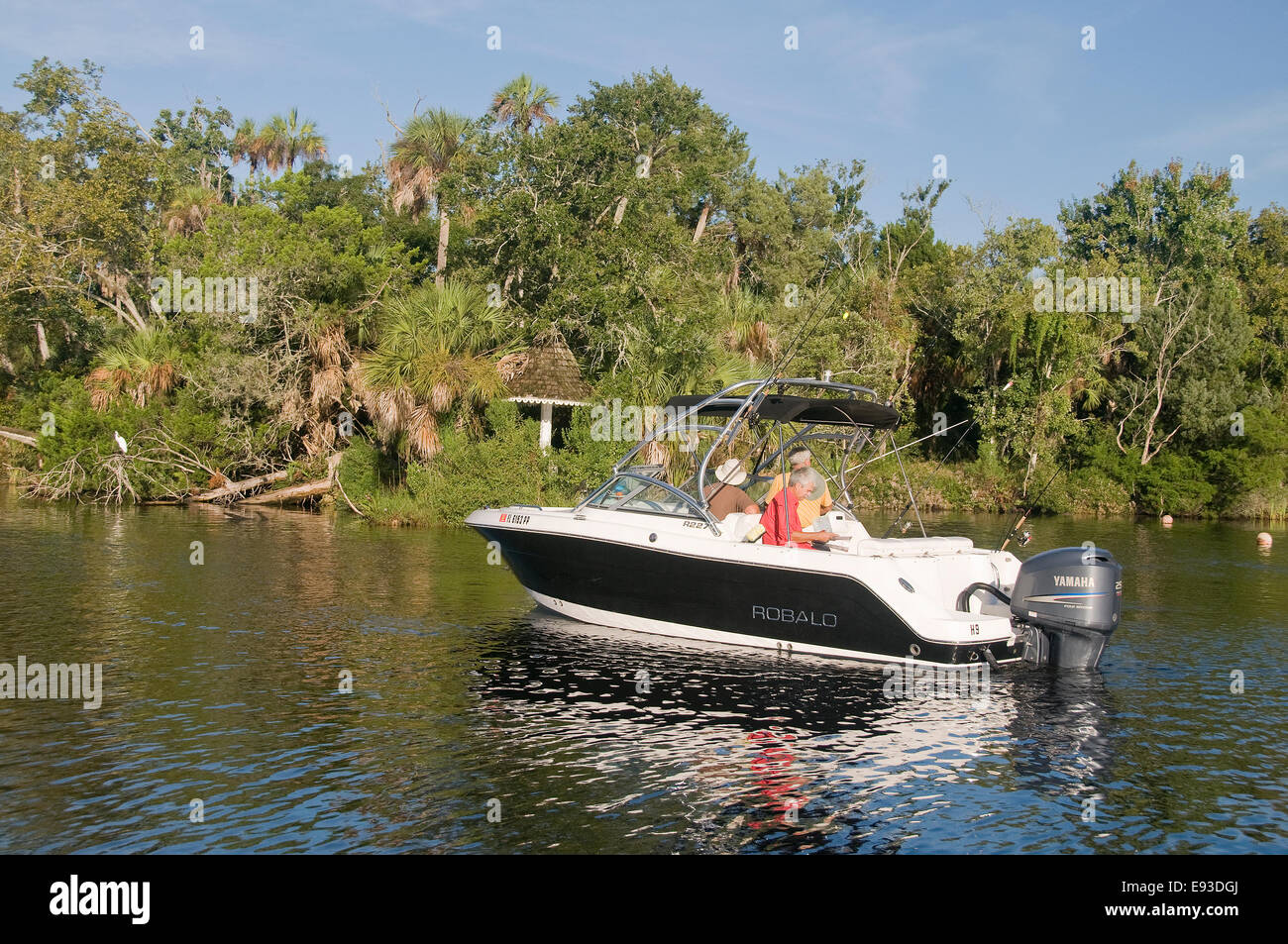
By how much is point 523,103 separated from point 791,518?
104 ft

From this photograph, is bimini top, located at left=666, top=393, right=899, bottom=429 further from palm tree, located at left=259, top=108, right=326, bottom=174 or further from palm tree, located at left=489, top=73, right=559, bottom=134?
palm tree, located at left=259, top=108, right=326, bottom=174

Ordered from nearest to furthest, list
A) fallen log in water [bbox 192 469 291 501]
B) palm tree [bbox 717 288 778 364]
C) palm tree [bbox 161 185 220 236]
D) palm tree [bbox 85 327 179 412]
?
fallen log in water [bbox 192 469 291 501] → palm tree [bbox 717 288 778 364] → palm tree [bbox 85 327 179 412] → palm tree [bbox 161 185 220 236]

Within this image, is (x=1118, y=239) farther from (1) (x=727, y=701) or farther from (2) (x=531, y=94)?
(1) (x=727, y=701)

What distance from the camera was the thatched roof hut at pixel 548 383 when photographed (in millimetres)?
25781

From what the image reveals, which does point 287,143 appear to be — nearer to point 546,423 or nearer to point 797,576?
point 546,423

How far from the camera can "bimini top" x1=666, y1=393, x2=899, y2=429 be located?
12.9 meters

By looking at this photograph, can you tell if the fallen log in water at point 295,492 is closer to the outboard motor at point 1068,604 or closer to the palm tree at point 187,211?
the palm tree at point 187,211

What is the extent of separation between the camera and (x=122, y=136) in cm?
3831

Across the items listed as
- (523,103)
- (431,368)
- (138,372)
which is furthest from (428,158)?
(431,368)

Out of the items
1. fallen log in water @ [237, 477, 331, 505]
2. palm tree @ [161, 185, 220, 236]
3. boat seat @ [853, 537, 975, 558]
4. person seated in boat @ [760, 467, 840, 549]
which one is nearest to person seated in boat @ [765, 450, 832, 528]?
person seated in boat @ [760, 467, 840, 549]

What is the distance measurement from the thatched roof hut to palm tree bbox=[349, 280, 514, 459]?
546 mm

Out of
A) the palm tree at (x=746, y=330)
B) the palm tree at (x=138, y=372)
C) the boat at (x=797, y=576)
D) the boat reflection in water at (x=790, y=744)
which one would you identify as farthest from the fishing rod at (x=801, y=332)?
the palm tree at (x=138, y=372)

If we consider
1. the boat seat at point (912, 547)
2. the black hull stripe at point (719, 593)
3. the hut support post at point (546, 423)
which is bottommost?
the black hull stripe at point (719, 593)

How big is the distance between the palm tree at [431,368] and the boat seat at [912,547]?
48.1ft
